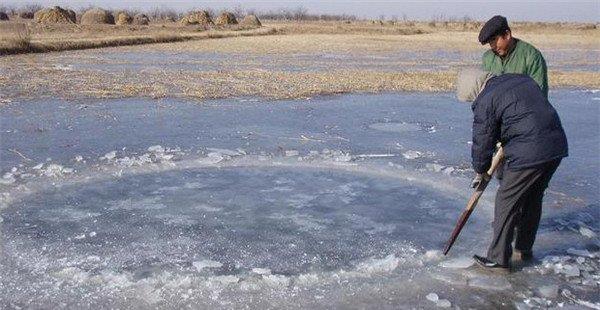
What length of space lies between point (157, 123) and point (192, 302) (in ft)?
24.0

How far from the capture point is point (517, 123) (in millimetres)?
4621

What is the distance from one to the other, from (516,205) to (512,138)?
56 centimetres

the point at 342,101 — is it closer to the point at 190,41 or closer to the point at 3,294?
the point at 3,294

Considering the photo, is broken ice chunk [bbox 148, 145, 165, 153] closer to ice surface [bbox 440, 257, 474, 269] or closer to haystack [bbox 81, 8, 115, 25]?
ice surface [bbox 440, 257, 474, 269]

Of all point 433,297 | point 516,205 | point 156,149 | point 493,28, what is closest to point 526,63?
point 493,28

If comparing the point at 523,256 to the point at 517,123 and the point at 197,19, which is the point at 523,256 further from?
the point at 197,19

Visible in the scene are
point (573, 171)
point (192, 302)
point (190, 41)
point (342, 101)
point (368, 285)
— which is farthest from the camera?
point (190, 41)

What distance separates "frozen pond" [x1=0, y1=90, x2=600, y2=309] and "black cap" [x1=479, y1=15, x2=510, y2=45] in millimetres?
1894

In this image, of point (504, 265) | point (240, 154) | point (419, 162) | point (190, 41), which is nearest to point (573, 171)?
point (419, 162)

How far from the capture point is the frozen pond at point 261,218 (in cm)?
470

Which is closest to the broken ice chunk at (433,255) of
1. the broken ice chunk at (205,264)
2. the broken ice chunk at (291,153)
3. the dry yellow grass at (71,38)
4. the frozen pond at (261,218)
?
the frozen pond at (261,218)

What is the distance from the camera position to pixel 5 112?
1212 centimetres

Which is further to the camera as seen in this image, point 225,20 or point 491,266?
point 225,20

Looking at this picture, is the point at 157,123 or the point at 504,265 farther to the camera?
the point at 157,123
